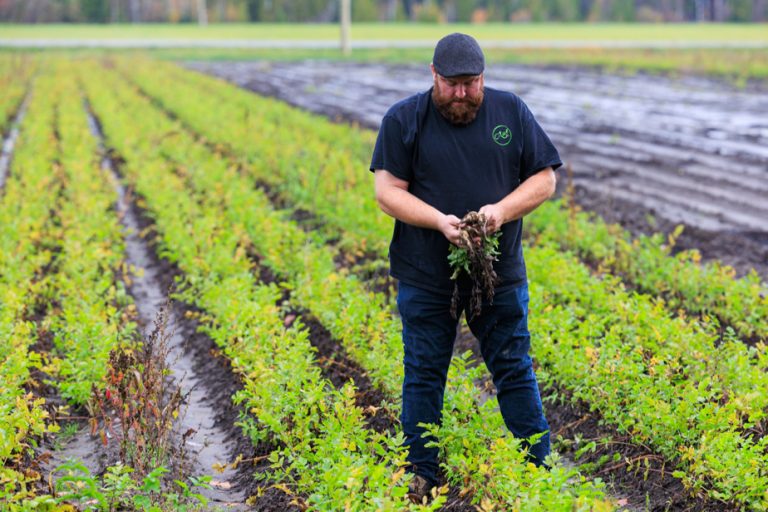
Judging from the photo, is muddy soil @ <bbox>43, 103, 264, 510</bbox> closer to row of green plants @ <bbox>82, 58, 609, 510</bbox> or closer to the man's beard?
row of green plants @ <bbox>82, 58, 609, 510</bbox>

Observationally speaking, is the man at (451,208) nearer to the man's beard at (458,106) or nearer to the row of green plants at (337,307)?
the man's beard at (458,106)

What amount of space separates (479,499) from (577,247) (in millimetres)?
5466

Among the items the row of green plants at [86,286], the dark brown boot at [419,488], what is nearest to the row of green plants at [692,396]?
the dark brown boot at [419,488]

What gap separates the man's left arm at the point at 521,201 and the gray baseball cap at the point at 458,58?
615 millimetres

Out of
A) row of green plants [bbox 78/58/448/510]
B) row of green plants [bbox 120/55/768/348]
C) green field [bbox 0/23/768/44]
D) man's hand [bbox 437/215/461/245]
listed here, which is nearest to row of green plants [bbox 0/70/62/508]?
row of green plants [bbox 78/58/448/510]

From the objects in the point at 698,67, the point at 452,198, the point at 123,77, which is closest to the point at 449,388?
the point at 452,198

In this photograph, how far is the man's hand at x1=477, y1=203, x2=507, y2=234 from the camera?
4371 millimetres

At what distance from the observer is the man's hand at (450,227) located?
14.2ft

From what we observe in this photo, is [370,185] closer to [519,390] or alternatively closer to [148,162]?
[148,162]

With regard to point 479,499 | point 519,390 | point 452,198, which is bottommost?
point 479,499

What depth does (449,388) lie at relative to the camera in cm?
566

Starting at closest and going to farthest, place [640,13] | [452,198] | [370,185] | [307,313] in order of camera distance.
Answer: [452,198] → [307,313] → [370,185] → [640,13]

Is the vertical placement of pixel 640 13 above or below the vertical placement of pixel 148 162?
above

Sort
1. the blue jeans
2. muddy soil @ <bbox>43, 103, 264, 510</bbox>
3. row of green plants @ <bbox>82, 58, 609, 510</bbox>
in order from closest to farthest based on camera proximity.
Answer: row of green plants @ <bbox>82, 58, 609, 510</bbox> → the blue jeans → muddy soil @ <bbox>43, 103, 264, 510</bbox>
